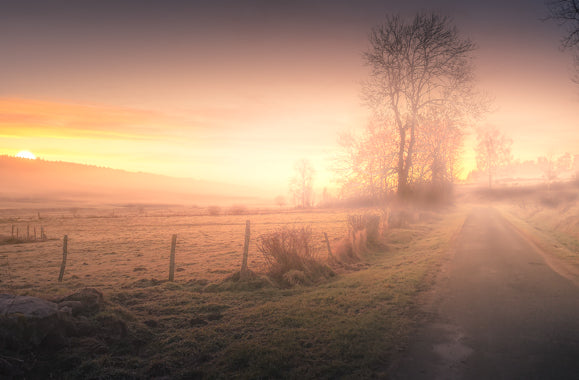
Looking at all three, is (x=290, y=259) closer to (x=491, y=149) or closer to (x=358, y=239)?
(x=358, y=239)

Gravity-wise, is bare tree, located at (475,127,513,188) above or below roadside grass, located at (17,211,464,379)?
above

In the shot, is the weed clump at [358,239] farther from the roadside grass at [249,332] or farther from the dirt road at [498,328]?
the dirt road at [498,328]

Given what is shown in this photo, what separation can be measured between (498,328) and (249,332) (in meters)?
5.41

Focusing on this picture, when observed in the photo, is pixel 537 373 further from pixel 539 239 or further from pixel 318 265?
pixel 539 239

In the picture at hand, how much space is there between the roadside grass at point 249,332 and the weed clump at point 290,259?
723 mm

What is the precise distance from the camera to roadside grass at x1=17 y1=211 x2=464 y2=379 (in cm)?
533

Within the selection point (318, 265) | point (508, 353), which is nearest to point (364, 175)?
point (318, 265)

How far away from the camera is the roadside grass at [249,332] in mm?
5328

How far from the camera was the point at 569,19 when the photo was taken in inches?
489

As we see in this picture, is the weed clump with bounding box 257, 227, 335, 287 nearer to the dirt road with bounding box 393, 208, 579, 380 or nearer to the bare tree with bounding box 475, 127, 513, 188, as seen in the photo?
the dirt road with bounding box 393, 208, 579, 380

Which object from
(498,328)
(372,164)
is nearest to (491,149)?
(372,164)

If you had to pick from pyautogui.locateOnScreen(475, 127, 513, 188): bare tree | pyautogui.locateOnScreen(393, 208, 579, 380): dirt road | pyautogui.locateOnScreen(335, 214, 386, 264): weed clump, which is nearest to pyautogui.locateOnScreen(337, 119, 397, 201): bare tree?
pyautogui.locateOnScreen(335, 214, 386, 264): weed clump

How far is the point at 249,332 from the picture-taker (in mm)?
6867

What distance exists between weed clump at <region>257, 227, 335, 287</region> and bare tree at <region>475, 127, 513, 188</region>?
212 ft
